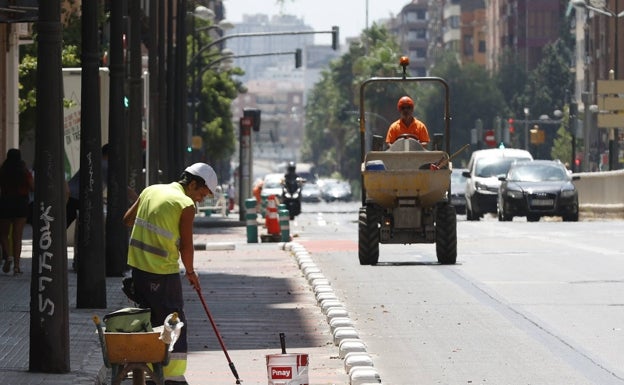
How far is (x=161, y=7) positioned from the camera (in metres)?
45.1

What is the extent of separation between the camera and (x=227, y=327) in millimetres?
19031

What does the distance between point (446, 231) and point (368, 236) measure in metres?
1.07

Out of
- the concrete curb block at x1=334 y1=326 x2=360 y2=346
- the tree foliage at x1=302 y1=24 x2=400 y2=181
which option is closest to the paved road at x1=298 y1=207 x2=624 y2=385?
the concrete curb block at x1=334 y1=326 x2=360 y2=346

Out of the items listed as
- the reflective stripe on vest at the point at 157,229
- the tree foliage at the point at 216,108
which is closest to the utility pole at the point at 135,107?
the reflective stripe on vest at the point at 157,229

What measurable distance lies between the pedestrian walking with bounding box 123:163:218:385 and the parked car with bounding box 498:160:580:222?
35473 millimetres

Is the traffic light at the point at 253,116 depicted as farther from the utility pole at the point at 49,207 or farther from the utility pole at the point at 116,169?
the utility pole at the point at 49,207

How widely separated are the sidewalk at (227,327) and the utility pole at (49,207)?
42cm

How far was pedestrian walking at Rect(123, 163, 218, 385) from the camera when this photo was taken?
42.8ft

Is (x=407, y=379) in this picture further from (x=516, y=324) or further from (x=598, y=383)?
(x=516, y=324)

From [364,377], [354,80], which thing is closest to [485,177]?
[364,377]

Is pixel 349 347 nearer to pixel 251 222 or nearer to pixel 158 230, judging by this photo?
pixel 158 230

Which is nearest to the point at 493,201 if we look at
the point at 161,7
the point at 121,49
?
the point at 161,7

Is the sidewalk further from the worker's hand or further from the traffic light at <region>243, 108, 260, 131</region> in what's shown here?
the traffic light at <region>243, 108, 260, 131</region>

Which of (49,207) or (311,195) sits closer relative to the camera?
(49,207)
